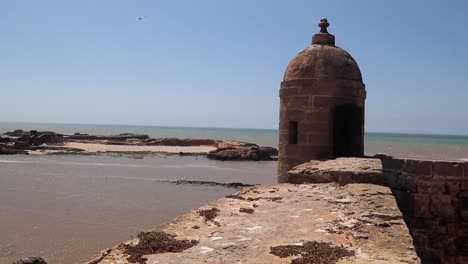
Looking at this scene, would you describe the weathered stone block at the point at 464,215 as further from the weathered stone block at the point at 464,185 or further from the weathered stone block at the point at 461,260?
the weathered stone block at the point at 461,260

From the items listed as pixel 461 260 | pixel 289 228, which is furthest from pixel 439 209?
pixel 289 228

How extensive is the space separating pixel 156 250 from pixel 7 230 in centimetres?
889

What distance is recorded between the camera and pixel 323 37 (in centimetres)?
1016

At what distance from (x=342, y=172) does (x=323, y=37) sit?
4169 millimetres

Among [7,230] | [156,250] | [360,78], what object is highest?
[360,78]

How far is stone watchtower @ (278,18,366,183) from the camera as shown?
30.6 ft

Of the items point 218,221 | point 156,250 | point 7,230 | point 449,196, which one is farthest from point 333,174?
point 7,230

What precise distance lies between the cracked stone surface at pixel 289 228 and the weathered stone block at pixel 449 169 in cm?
149

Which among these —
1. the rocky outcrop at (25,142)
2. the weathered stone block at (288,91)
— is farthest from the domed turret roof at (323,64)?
the rocky outcrop at (25,142)

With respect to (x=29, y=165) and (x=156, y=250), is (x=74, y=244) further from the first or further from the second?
(x=29, y=165)

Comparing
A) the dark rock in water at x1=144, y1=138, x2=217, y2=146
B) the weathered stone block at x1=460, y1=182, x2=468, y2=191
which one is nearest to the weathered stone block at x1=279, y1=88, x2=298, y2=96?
the weathered stone block at x1=460, y1=182, x2=468, y2=191

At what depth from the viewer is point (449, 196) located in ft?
22.2

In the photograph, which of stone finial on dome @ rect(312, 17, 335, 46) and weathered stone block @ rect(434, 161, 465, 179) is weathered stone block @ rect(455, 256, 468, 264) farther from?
stone finial on dome @ rect(312, 17, 335, 46)

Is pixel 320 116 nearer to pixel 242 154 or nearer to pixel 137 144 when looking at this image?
pixel 242 154
